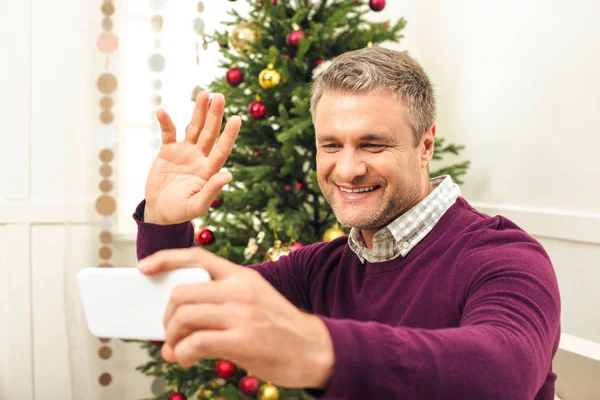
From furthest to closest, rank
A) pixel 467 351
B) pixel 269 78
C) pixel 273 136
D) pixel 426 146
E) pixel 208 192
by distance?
pixel 273 136 → pixel 269 78 → pixel 426 146 → pixel 208 192 → pixel 467 351

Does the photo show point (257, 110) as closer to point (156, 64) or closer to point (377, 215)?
point (156, 64)

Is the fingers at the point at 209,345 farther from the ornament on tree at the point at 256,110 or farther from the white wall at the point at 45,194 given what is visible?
the white wall at the point at 45,194

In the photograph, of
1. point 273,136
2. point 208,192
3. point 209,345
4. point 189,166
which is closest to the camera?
point 209,345

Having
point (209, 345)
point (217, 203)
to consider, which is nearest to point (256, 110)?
point (217, 203)

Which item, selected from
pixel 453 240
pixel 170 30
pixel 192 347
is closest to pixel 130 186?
pixel 170 30

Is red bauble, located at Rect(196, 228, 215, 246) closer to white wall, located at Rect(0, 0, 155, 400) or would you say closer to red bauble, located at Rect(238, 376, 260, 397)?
red bauble, located at Rect(238, 376, 260, 397)

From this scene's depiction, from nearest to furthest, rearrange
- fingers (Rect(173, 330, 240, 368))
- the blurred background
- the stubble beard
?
1. fingers (Rect(173, 330, 240, 368))
2. the stubble beard
3. the blurred background

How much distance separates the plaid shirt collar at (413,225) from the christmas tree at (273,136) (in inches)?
38.8

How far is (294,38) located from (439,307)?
1.49 meters

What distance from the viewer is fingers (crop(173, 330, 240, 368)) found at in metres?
0.55

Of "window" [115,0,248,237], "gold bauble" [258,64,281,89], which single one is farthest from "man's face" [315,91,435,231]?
"window" [115,0,248,237]

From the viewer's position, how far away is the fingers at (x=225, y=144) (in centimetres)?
115

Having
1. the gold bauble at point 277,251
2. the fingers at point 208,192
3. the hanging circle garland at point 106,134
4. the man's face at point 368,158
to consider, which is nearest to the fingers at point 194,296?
the fingers at point 208,192

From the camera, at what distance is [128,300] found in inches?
24.7
